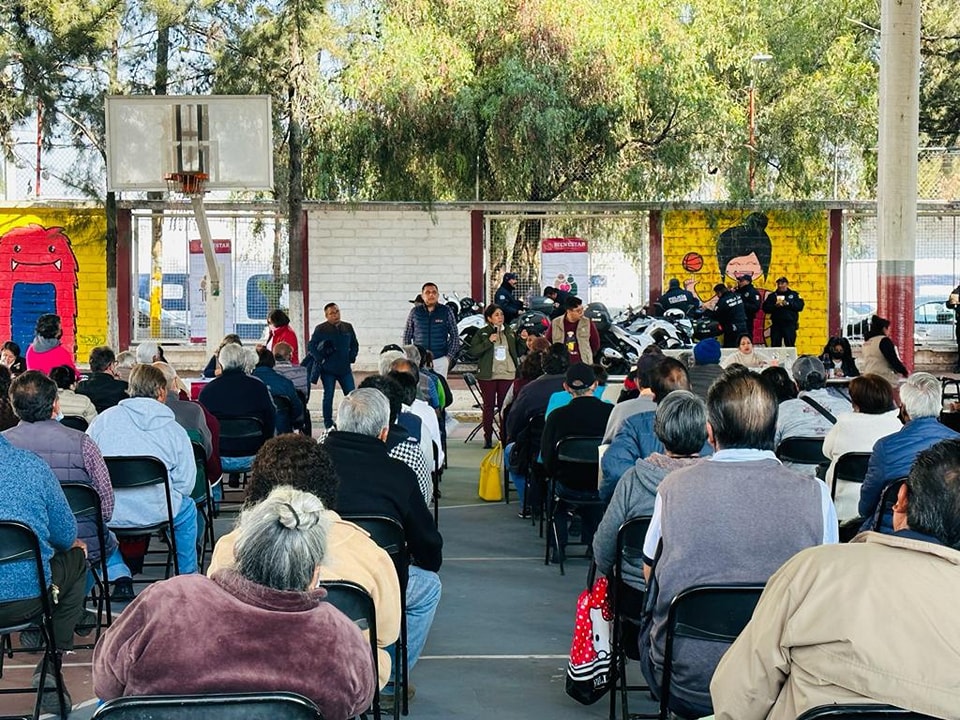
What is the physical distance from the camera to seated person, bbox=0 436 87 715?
4914mm

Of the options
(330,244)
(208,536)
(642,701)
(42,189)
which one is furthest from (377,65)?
(642,701)

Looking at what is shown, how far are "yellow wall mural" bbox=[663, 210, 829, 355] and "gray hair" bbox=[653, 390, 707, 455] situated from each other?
56.7 ft

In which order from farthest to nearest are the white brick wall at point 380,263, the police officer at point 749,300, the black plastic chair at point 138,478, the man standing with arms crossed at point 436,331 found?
the white brick wall at point 380,263
the police officer at point 749,300
the man standing with arms crossed at point 436,331
the black plastic chair at point 138,478

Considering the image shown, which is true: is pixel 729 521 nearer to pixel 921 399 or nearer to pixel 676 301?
pixel 921 399

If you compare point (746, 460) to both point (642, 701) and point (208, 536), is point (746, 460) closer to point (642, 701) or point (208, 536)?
point (642, 701)

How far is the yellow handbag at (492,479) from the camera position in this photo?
10445mm

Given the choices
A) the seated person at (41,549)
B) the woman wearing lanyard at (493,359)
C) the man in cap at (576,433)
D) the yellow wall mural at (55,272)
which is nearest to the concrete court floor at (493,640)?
the seated person at (41,549)

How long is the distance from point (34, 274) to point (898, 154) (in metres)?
13.3

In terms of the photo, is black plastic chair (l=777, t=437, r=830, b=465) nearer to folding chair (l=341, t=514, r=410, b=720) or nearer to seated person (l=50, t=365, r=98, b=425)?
folding chair (l=341, t=514, r=410, b=720)

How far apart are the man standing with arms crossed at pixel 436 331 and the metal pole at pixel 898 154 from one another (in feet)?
17.4

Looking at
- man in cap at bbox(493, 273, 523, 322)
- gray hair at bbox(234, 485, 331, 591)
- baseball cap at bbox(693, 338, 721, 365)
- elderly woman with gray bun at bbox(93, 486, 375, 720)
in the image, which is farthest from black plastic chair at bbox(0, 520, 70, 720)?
man in cap at bbox(493, 273, 523, 322)

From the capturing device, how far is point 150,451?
676cm

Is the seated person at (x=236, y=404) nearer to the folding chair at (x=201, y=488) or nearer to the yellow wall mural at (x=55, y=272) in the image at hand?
the folding chair at (x=201, y=488)

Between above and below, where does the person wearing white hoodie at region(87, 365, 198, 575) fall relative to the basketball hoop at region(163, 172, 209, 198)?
below
